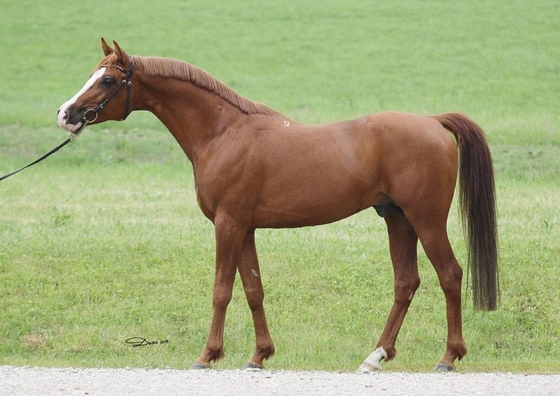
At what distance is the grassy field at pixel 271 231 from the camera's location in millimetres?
11000

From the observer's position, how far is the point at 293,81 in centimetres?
2972

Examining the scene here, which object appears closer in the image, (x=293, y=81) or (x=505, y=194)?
(x=505, y=194)

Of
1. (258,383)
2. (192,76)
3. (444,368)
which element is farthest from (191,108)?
(444,368)

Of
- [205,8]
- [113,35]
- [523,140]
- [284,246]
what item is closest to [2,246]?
[284,246]

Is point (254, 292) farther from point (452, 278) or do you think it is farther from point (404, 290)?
point (452, 278)

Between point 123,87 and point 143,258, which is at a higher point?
point 123,87

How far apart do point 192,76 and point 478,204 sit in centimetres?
254

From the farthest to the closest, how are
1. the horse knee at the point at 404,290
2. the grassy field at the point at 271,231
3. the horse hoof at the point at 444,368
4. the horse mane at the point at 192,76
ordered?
1. the grassy field at the point at 271,231
2. the horse knee at the point at 404,290
3. the horse mane at the point at 192,76
4. the horse hoof at the point at 444,368

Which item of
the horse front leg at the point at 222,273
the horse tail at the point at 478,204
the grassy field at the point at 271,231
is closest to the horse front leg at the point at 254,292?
the horse front leg at the point at 222,273

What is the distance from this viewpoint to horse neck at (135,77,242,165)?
868cm

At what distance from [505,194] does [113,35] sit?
19402 millimetres

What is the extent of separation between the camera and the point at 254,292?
8.72 metres

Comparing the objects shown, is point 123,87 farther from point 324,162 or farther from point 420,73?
point 420,73

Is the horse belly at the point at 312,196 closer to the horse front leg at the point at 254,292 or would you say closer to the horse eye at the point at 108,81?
the horse front leg at the point at 254,292
